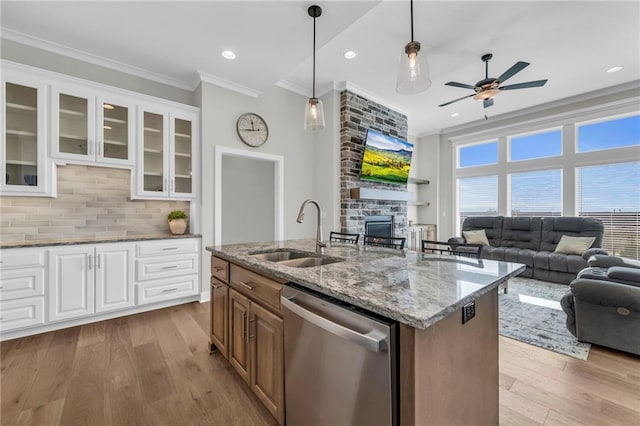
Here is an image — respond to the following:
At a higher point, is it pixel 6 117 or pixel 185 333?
pixel 6 117

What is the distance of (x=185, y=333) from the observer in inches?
101

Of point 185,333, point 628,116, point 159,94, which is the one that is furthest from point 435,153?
point 185,333

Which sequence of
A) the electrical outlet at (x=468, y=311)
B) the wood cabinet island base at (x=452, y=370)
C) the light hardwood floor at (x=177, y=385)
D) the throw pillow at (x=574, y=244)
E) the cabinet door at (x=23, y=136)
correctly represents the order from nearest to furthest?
the wood cabinet island base at (x=452, y=370) < the electrical outlet at (x=468, y=311) < the light hardwood floor at (x=177, y=385) < the cabinet door at (x=23, y=136) < the throw pillow at (x=574, y=244)

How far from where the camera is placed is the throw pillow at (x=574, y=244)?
4.11 meters

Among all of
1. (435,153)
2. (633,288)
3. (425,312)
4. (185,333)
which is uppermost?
(435,153)

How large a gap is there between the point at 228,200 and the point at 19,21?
3.09m

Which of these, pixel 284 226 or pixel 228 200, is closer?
pixel 284 226

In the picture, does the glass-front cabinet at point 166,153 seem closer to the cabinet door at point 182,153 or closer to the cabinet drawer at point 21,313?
the cabinet door at point 182,153

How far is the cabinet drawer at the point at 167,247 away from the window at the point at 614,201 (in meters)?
6.66

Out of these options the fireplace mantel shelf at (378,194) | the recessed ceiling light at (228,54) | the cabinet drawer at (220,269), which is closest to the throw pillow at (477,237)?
the fireplace mantel shelf at (378,194)

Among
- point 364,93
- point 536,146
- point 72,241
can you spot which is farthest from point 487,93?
point 72,241

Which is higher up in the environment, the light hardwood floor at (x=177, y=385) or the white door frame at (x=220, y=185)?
the white door frame at (x=220, y=185)

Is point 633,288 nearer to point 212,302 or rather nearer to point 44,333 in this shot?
point 212,302

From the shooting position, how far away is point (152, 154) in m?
3.27
